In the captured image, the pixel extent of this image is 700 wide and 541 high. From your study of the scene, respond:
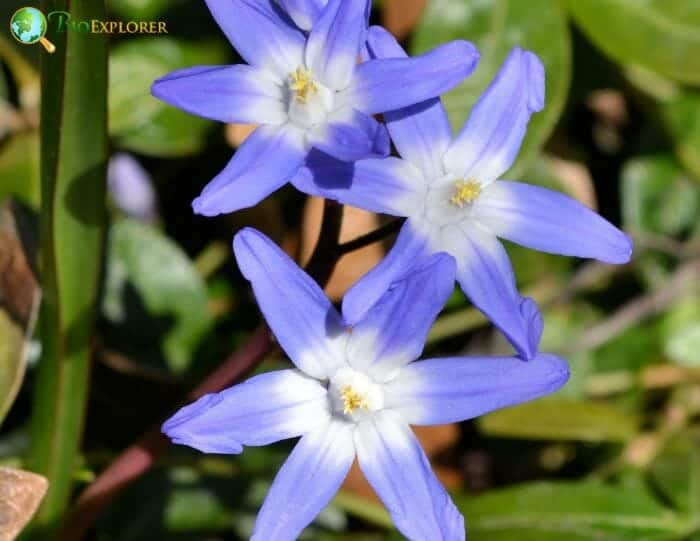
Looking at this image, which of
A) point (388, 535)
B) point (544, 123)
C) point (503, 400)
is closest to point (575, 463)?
point (388, 535)

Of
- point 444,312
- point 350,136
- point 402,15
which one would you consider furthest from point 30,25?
point 444,312

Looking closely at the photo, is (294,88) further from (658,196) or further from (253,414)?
(658,196)

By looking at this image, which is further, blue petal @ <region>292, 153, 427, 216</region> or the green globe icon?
the green globe icon

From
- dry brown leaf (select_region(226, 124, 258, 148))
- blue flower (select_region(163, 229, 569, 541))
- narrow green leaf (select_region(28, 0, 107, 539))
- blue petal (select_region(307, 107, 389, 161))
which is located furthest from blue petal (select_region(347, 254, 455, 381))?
dry brown leaf (select_region(226, 124, 258, 148))

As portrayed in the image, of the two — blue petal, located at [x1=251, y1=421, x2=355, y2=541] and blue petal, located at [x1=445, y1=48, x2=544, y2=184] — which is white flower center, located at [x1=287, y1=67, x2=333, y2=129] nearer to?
blue petal, located at [x1=445, y1=48, x2=544, y2=184]

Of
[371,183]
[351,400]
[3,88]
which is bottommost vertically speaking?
[351,400]

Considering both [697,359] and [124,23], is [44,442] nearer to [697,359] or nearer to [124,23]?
[124,23]
